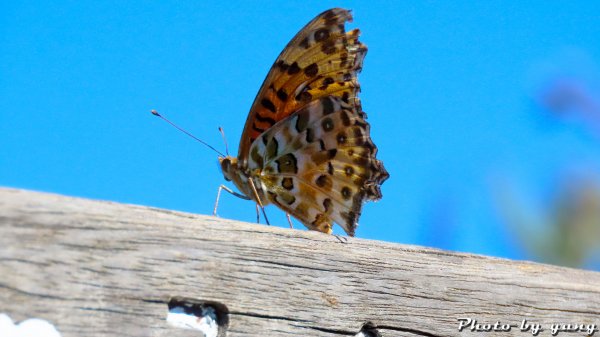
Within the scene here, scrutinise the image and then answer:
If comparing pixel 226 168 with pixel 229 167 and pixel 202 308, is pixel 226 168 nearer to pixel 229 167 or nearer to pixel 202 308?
pixel 229 167

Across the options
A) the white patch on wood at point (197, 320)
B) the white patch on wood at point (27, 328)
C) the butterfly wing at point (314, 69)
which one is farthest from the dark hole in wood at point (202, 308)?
the butterfly wing at point (314, 69)

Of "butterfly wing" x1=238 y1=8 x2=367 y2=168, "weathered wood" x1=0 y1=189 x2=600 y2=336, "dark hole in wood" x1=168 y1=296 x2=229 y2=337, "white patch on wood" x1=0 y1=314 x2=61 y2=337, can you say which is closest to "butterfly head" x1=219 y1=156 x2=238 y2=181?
"butterfly wing" x1=238 y1=8 x2=367 y2=168

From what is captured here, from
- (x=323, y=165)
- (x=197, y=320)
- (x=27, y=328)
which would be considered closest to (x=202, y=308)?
(x=197, y=320)

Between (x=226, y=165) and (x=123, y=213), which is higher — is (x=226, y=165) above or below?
above

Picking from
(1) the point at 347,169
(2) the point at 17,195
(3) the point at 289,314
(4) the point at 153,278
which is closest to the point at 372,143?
(1) the point at 347,169

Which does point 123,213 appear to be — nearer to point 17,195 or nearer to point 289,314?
point 17,195

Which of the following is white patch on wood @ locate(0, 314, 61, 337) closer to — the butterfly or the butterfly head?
the butterfly
